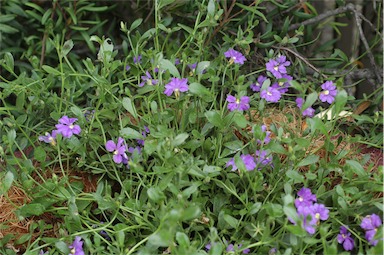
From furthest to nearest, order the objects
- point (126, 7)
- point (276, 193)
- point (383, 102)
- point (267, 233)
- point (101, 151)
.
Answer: point (126, 7) < point (383, 102) < point (101, 151) < point (276, 193) < point (267, 233)

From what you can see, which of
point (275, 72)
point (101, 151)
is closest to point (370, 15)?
point (275, 72)

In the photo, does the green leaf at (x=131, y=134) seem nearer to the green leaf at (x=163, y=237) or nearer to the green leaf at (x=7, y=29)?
the green leaf at (x=163, y=237)

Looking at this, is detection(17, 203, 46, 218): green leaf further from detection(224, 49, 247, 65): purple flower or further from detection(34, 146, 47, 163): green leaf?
detection(224, 49, 247, 65): purple flower

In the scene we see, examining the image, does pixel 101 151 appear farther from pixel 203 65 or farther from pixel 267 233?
pixel 267 233

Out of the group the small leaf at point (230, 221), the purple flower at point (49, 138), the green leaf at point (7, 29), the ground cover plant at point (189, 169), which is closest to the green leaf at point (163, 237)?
the ground cover plant at point (189, 169)

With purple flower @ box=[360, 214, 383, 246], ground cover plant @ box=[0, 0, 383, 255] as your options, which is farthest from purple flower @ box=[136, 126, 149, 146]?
purple flower @ box=[360, 214, 383, 246]

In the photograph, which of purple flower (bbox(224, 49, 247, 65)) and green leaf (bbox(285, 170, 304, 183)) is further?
purple flower (bbox(224, 49, 247, 65))
